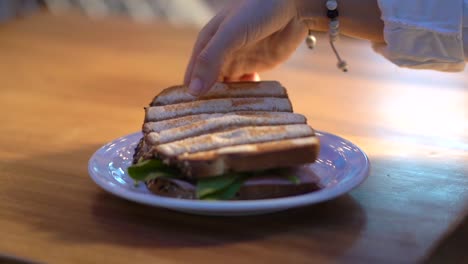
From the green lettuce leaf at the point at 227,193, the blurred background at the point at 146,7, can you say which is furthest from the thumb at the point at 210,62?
the blurred background at the point at 146,7

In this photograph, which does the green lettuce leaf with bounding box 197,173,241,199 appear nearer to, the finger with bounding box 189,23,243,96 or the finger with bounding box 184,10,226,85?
the finger with bounding box 189,23,243,96

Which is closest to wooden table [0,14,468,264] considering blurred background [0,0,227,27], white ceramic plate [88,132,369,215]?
white ceramic plate [88,132,369,215]

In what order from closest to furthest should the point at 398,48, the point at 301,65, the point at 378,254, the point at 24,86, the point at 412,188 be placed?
the point at 378,254, the point at 412,188, the point at 398,48, the point at 24,86, the point at 301,65

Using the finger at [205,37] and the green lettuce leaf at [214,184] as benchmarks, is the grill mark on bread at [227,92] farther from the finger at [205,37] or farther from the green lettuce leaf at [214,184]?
the green lettuce leaf at [214,184]

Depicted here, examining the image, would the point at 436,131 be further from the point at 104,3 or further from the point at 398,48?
the point at 104,3

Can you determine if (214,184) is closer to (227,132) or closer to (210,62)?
(227,132)

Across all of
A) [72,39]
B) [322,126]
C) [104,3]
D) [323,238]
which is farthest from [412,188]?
[104,3]

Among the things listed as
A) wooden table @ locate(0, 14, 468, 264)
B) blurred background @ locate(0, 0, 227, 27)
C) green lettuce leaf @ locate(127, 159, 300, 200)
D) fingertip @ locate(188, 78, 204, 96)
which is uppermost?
fingertip @ locate(188, 78, 204, 96)
